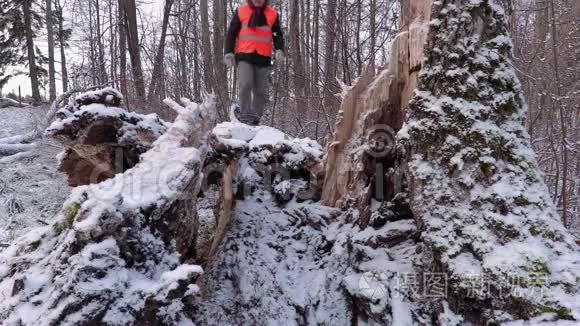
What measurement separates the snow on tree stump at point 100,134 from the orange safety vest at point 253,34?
208 cm

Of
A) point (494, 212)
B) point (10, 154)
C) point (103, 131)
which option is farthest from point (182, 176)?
point (10, 154)

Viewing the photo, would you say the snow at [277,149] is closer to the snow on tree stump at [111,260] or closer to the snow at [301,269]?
the snow at [301,269]

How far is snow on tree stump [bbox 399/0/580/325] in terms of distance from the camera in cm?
175

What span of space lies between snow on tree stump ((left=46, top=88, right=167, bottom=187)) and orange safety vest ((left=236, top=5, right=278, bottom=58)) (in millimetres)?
2082

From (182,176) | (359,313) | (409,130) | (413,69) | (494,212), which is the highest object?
(413,69)

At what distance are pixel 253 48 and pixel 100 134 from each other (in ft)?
8.05

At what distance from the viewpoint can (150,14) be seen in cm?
1095

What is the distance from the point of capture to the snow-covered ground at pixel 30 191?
5.00 m

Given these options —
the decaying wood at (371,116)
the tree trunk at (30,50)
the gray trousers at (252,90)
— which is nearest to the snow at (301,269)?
the decaying wood at (371,116)

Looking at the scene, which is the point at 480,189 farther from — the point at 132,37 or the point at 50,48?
the point at 50,48

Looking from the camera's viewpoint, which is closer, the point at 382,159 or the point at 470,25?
the point at 470,25

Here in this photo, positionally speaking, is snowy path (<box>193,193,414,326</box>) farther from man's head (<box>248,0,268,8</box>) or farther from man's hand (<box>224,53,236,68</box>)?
man's head (<box>248,0,268,8</box>)

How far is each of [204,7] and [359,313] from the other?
981 centimetres

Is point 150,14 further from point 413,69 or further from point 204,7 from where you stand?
point 413,69
